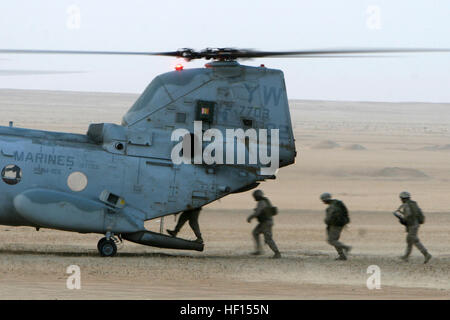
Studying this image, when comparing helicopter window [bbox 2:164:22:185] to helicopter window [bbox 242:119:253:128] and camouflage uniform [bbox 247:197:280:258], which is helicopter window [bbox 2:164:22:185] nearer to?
helicopter window [bbox 242:119:253:128]

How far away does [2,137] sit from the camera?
1830 centimetres

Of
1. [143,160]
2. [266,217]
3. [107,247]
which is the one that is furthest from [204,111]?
[107,247]

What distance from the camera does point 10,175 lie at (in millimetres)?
18047

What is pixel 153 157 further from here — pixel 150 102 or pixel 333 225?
pixel 333 225

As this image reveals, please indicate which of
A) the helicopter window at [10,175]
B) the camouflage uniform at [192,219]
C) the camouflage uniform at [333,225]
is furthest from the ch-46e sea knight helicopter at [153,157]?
the camouflage uniform at [333,225]

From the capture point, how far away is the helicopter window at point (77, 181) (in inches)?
724

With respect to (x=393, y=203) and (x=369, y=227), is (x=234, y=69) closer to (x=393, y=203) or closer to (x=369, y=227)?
(x=369, y=227)

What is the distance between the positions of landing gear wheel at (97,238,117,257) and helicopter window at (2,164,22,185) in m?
1.97

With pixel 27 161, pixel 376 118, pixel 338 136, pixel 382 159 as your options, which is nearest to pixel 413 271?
pixel 27 161

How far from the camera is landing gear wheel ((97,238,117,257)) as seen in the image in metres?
18.6

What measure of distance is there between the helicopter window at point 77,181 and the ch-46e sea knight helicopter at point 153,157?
0.02 meters

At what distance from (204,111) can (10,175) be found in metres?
A: 3.88

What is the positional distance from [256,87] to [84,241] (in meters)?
5.78

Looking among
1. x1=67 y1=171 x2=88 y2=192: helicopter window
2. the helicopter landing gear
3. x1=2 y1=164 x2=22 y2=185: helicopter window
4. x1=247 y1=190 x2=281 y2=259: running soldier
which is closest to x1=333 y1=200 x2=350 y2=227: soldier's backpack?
x1=247 y1=190 x2=281 y2=259: running soldier
